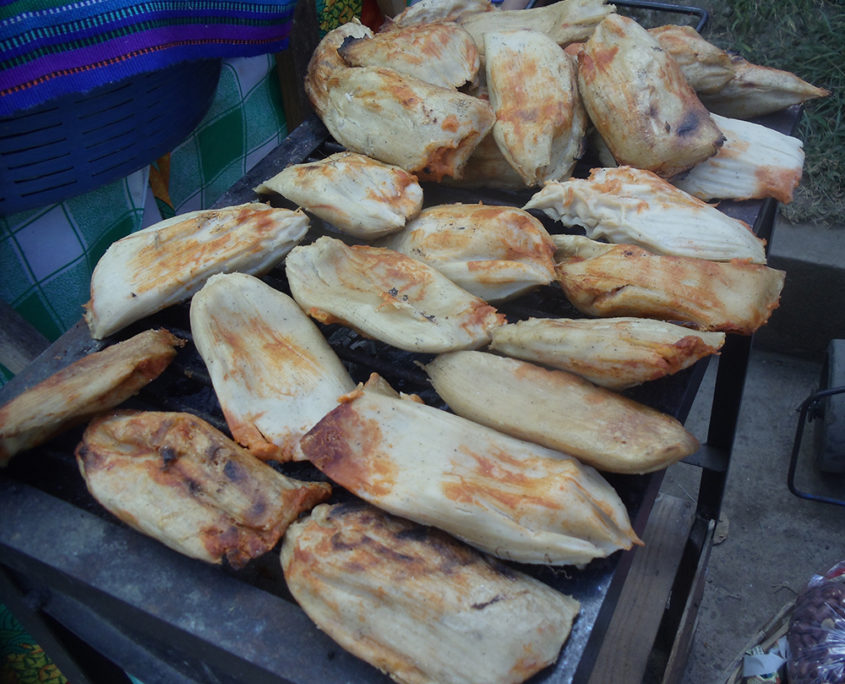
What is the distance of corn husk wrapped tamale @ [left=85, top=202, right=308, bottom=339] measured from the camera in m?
1.58

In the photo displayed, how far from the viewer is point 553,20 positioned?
7.26ft

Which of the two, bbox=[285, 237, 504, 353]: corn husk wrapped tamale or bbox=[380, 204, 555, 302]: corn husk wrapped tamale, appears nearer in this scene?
bbox=[285, 237, 504, 353]: corn husk wrapped tamale

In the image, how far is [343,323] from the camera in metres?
1.49

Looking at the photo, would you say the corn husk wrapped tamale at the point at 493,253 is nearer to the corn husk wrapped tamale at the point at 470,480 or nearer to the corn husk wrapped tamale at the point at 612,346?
the corn husk wrapped tamale at the point at 612,346

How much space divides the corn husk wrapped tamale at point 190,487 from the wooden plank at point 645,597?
145 cm

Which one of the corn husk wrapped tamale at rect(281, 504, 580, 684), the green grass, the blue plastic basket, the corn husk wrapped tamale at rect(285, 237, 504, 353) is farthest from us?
the green grass

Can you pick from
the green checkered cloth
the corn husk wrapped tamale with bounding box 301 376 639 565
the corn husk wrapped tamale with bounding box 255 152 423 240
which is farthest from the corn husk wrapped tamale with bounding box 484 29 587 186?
the green checkered cloth

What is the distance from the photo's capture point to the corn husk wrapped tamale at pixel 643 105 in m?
1.77

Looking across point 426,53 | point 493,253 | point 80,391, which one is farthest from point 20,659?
point 426,53

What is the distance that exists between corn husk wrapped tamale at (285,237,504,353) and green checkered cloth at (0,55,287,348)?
1.05 metres

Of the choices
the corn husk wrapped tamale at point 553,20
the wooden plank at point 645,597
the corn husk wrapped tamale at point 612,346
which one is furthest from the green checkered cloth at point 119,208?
the wooden plank at point 645,597

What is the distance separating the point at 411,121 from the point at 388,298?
600 millimetres

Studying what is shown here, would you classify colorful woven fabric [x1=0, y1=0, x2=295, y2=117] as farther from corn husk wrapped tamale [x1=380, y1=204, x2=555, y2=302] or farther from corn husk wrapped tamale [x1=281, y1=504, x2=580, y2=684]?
corn husk wrapped tamale [x1=281, y1=504, x2=580, y2=684]

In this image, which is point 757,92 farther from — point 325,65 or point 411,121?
point 325,65
